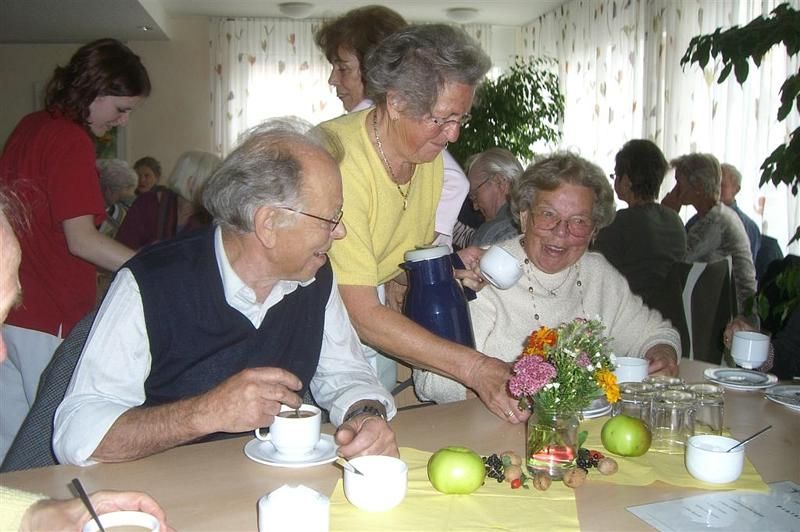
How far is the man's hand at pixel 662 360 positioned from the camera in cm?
211

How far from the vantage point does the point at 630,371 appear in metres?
1.93

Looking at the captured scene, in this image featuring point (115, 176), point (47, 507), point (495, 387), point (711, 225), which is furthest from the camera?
point (115, 176)

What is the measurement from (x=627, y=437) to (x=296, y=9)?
21.3 ft

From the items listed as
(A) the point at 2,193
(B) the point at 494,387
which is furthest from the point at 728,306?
(A) the point at 2,193

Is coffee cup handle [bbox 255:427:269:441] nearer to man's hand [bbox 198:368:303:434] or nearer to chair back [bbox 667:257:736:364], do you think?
man's hand [bbox 198:368:303:434]

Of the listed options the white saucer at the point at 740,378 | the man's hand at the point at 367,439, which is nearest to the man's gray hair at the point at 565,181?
the white saucer at the point at 740,378

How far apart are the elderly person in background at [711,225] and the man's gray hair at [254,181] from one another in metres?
3.29

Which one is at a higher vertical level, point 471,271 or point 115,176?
point 115,176

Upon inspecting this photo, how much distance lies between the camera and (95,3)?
20.2 ft

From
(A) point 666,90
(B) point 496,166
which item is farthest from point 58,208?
(A) point 666,90

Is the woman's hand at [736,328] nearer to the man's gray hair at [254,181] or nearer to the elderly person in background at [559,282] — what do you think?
the elderly person in background at [559,282]

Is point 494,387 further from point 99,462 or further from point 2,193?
point 2,193

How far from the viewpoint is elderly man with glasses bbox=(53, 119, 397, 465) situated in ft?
4.47

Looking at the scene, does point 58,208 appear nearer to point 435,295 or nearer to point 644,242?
point 435,295
